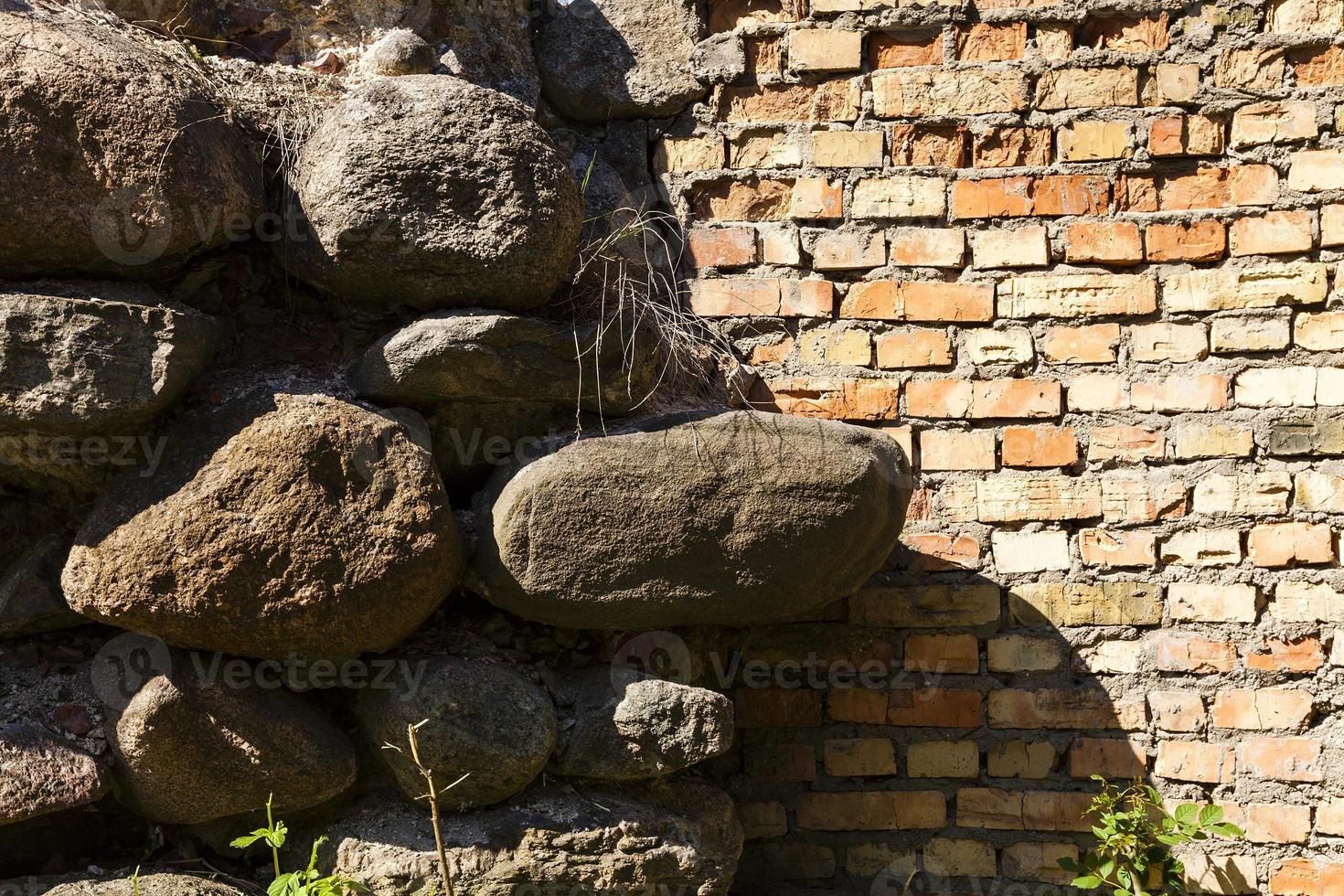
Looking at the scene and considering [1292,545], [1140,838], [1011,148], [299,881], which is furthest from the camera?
[1011,148]

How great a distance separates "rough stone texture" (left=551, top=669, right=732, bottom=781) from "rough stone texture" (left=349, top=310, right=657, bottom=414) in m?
0.49

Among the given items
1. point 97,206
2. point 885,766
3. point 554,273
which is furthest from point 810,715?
point 97,206

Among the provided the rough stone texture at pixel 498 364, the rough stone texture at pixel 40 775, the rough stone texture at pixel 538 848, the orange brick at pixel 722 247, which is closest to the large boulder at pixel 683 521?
the rough stone texture at pixel 498 364

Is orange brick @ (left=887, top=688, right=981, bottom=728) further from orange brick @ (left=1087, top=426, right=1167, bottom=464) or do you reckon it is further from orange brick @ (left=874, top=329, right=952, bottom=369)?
orange brick @ (left=874, top=329, right=952, bottom=369)

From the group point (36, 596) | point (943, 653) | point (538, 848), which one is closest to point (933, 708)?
point (943, 653)

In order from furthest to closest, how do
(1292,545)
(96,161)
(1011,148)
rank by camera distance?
(1011,148), (1292,545), (96,161)

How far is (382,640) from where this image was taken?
1.80m

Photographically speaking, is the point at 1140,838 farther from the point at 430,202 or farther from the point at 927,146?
the point at 430,202

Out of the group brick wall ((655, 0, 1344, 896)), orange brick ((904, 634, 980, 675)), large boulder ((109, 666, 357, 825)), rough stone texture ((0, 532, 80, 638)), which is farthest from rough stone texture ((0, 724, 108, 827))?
orange brick ((904, 634, 980, 675))

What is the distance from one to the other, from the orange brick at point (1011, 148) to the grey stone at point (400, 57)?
43.7 inches

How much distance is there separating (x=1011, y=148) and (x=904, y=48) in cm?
30

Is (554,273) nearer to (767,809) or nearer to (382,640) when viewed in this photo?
(382,640)

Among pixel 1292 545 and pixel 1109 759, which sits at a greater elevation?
pixel 1292 545

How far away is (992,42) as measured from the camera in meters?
2.36
